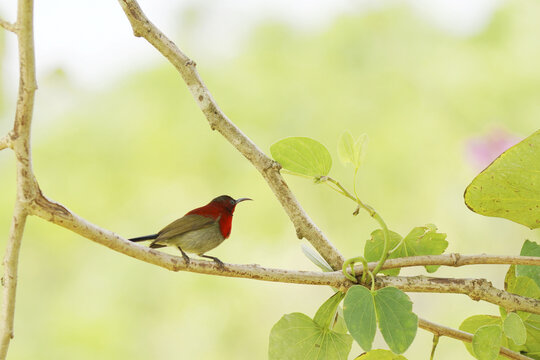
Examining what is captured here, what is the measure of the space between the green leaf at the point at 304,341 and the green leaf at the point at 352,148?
18cm

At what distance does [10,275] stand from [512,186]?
488 millimetres

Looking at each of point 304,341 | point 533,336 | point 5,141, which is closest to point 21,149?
point 5,141

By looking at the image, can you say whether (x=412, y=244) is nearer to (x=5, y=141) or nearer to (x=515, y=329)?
(x=515, y=329)

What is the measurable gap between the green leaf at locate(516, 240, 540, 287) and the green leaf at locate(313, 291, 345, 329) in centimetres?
20

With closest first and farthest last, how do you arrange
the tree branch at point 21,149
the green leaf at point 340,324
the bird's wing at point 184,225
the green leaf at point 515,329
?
the tree branch at point 21,149 → the green leaf at point 515,329 → the green leaf at point 340,324 → the bird's wing at point 184,225

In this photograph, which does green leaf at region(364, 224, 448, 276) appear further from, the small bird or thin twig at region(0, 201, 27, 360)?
the small bird

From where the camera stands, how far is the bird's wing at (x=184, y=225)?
1.15 meters

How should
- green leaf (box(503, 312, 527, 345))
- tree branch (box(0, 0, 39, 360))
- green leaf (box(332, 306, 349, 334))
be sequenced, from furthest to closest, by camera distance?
green leaf (box(332, 306, 349, 334)) < green leaf (box(503, 312, 527, 345)) < tree branch (box(0, 0, 39, 360))

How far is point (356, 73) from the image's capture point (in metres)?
3.03

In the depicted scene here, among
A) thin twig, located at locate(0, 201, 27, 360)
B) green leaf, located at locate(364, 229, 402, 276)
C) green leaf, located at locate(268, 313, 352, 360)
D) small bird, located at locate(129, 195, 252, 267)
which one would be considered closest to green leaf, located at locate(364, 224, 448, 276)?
green leaf, located at locate(364, 229, 402, 276)

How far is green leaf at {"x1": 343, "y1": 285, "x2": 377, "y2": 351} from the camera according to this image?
54 cm

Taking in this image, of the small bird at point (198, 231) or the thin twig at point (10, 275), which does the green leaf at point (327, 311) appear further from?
the small bird at point (198, 231)

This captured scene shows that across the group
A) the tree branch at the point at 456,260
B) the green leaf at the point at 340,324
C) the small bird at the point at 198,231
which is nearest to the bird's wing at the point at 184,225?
the small bird at the point at 198,231

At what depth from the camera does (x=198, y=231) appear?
1213mm
